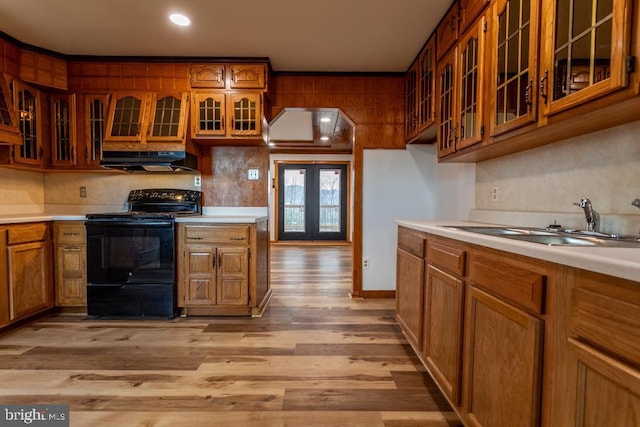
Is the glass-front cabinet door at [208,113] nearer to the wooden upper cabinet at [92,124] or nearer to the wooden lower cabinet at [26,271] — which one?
the wooden upper cabinet at [92,124]

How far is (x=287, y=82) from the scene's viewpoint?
3334mm

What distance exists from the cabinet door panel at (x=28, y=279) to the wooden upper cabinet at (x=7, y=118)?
926mm

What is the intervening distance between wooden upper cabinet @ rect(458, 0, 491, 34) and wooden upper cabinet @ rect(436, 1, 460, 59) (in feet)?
0.18

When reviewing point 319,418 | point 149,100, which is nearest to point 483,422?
point 319,418

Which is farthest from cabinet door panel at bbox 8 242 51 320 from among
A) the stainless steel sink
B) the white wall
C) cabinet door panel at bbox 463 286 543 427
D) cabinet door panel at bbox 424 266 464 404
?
the stainless steel sink

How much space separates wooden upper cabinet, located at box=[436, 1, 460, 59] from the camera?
2102mm

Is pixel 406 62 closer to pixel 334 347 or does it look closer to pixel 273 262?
pixel 334 347

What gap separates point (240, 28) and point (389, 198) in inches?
85.3

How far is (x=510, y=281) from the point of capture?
1.06m

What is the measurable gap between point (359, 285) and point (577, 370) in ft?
8.79

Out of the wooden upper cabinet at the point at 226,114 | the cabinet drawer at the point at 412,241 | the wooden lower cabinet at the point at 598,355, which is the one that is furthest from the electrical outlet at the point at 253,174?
the wooden lower cabinet at the point at 598,355

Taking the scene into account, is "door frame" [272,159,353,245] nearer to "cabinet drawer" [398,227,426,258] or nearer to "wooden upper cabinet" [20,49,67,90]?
"wooden upper cabinet" [20,49,67,90]

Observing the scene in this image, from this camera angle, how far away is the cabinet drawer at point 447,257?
4.60 ft

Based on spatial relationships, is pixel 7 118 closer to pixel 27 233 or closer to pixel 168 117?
pixel 27 233
